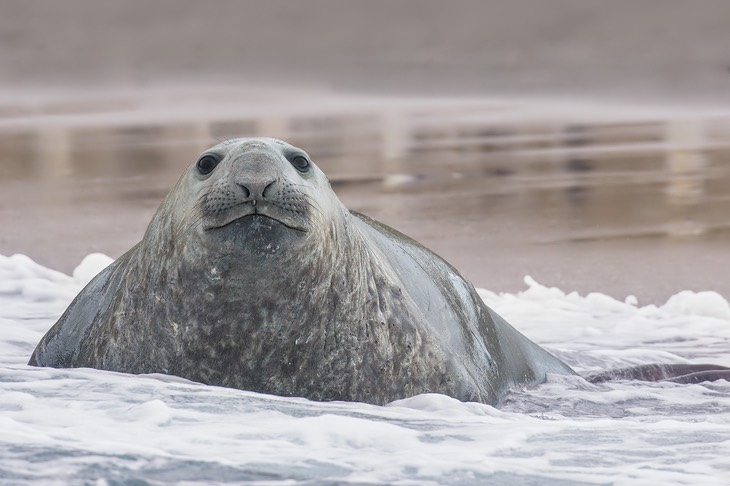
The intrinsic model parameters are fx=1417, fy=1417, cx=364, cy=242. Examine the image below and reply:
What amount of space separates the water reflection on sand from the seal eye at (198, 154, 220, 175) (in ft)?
4.75

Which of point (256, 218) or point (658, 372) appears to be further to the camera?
point (658, 372)

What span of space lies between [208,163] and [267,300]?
61cm

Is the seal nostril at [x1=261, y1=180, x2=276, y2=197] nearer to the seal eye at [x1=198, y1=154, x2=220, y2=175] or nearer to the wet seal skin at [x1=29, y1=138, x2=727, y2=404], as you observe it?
the wet seal skin at [x1=29, y1=138, x2=727, y2=404]

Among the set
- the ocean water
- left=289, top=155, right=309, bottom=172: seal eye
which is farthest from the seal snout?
the ocean water

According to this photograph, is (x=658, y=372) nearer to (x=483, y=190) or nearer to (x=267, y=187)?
(x=267, y=187)

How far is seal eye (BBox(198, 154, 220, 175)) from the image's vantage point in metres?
5.73

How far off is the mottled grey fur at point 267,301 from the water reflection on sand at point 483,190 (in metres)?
1.49

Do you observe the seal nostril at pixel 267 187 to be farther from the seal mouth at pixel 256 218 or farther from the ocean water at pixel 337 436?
the ocean water at pixel 337 436

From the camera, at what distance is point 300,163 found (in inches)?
225

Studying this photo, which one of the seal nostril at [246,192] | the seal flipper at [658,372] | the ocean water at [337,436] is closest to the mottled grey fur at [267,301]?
the seal nostril at [246,192]

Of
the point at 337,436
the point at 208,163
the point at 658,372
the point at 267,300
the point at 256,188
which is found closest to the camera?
the point at 337,436

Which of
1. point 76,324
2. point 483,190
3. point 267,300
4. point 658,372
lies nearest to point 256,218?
point 267,300

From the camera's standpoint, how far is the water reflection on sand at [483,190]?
428 inches

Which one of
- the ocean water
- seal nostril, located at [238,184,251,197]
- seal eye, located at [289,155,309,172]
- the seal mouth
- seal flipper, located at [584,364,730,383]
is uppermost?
seal eye, located at [289,155,309,172]
